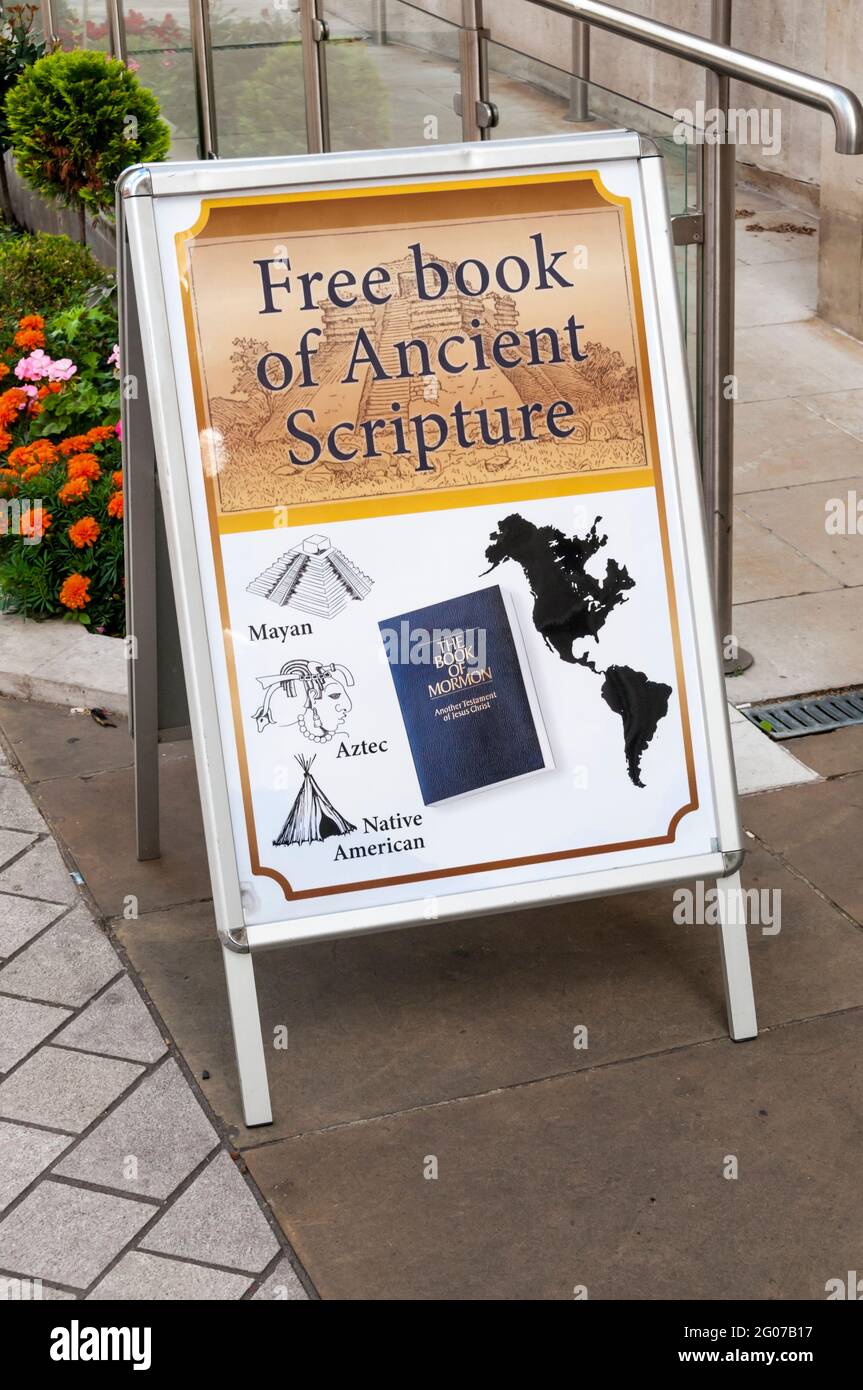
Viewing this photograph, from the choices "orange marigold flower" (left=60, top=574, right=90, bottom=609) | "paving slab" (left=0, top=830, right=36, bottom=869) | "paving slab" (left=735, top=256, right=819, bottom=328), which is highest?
"paving slab" (left=735, top=256, right=819, bottom=328)

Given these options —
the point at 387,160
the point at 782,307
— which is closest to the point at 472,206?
A: the point at 387,160

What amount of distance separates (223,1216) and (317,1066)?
0.44m

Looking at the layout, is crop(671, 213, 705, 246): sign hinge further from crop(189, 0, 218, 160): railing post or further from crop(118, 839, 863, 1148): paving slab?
crop(189, 0, 218, 160): railing post

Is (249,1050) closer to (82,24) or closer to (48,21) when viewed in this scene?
(82,24)

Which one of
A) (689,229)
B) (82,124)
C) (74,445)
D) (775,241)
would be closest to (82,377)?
(74,445)

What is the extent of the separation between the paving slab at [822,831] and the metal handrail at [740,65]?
1584 mm

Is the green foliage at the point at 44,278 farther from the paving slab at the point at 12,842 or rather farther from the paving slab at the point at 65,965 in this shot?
the paving slab at the point at 65,965

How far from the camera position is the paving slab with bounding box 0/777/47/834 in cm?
399

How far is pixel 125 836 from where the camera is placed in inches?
155

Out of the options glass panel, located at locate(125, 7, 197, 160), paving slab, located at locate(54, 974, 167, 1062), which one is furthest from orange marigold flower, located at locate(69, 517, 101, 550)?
glass panel, located at locate(125, 7, 197, 160)

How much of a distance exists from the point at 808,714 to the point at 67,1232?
253cm

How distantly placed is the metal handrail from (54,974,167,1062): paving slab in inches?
88.1
